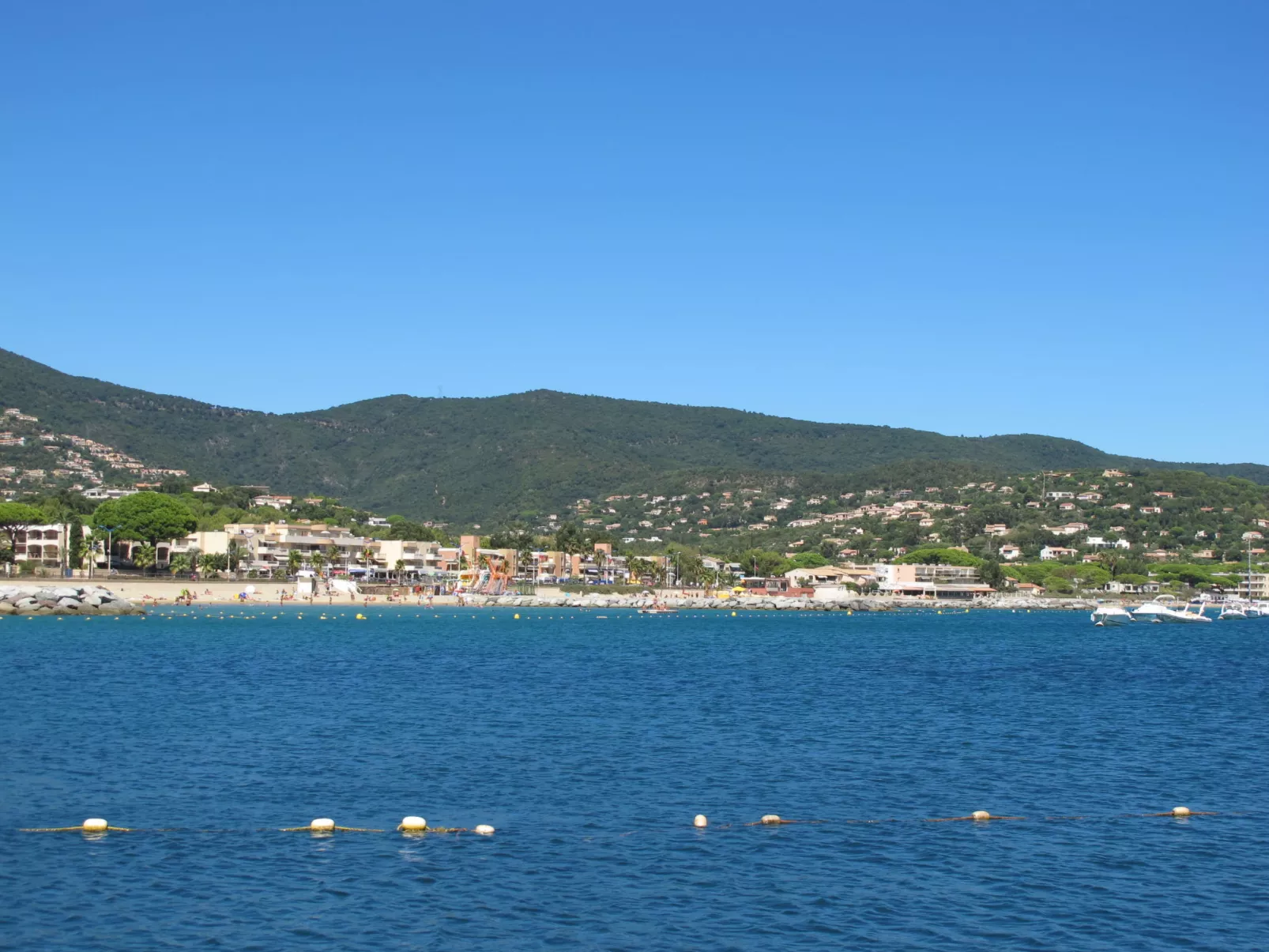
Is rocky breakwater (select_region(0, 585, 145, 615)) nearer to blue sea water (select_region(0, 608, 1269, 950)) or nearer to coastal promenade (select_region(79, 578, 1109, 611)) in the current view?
coastal promenade (select_region(79, 578, 1109, 611))

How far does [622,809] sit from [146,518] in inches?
4355

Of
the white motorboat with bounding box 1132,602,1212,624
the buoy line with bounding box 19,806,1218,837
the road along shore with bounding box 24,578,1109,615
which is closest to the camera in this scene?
the buoy line with bounding box 19,806,1218,837

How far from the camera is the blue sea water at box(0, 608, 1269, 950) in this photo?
54.0 feet

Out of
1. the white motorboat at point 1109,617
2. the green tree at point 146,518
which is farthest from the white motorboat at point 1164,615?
the green tree at point 146,518

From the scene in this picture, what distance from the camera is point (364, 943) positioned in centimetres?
1543

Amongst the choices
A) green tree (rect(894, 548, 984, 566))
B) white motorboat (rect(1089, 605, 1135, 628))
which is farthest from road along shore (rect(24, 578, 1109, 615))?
white motorboat (rect(1089, 605, 1135, 628))

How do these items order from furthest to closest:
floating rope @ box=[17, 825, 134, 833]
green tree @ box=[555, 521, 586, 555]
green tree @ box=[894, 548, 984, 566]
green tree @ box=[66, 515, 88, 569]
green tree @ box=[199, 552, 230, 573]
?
1. green tree @ box=[894, 548, 984, 566]
2. green tree @ box=[555, 521, 586, 555]
3. green tree @ box=[199, 552, 230, 573]
4. green tree @ box=[66, 515, 88, 569]
5. floating rope @ box=[17, 825, 134, 833]

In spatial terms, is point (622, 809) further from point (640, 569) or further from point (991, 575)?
point (991, 575)

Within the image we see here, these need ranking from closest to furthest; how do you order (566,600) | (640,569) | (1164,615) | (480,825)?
1. (480,825)
2. (1164,615)
3. (566,600)
4. (640,569)

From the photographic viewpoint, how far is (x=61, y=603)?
3356 inches

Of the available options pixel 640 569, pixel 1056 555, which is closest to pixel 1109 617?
pixel 640 569

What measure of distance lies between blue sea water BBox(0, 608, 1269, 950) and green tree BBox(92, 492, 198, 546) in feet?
257

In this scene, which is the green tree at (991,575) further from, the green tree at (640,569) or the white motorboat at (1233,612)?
the green tree at (640,569)

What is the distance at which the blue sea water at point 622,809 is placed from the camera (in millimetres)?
16453
